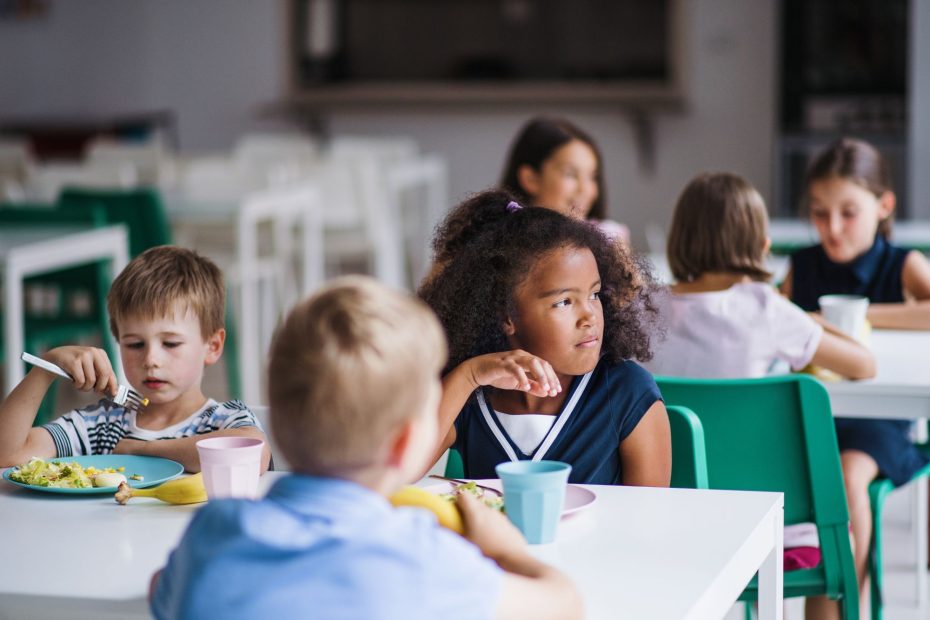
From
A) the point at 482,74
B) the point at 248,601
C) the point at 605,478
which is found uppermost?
the point at 482,74

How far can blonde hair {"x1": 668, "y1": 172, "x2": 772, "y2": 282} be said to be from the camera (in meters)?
2.30

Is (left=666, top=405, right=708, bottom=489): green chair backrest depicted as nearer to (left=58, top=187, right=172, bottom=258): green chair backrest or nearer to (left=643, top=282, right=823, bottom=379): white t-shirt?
(left=643, top=282, right=823, bottom=379): white t-shirt

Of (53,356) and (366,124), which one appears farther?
(366,124)

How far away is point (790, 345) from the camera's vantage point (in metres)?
2.14

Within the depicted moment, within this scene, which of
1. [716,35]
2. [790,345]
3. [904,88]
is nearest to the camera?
[790,345]

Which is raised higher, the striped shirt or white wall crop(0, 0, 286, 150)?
white wall crop(0, 0, 286, 150)

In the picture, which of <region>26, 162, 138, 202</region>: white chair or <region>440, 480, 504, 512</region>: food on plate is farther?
<region>26, 162, 138, 202</region>: white chair

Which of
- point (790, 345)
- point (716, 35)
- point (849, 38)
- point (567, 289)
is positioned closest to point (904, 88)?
point (849, 38)

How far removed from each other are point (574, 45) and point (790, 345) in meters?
6.96

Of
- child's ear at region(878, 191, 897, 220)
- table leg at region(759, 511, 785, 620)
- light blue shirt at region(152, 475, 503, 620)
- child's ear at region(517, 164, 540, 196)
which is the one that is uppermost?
child's ear at region(517, 164, 540, 196)

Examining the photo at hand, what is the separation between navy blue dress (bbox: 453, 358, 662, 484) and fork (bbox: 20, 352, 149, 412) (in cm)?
44

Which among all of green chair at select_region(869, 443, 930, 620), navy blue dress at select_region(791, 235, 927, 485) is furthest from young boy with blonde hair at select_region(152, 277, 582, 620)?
navy blue dress at select_region(791, 235, 927, 485)

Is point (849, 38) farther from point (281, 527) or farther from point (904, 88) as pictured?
point (281, 527)

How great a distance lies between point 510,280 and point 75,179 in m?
3.96
